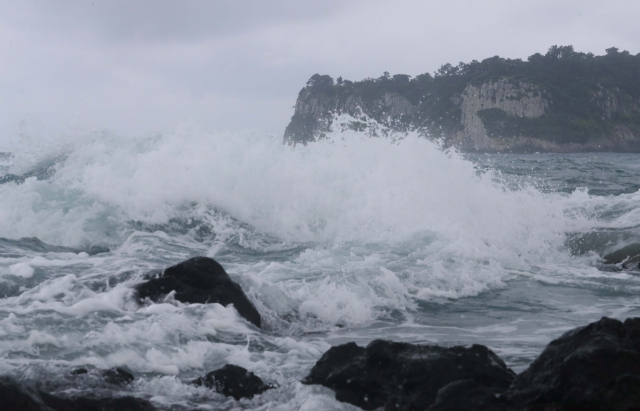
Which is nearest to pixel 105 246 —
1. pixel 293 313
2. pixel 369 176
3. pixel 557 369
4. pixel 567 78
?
pixel 293 313

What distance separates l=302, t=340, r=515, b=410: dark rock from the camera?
3.20m

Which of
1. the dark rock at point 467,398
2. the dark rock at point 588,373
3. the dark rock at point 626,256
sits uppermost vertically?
→ the dark rock at point 588,373

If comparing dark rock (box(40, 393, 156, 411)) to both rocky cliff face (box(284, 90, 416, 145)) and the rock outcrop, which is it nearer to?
the rock outcrop

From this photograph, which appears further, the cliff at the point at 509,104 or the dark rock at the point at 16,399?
the cliff at the point at 509,104

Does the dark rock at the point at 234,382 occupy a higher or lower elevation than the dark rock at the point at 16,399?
lower

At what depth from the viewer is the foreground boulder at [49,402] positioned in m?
2.69

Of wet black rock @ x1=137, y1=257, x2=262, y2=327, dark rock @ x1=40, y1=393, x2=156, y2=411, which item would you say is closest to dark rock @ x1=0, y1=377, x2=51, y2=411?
dark rock @ x1=40, y1=393, x2=156, y2=411

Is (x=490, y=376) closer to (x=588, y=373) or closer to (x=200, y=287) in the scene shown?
(x=588, y=373)

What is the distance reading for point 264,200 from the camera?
40.7ft

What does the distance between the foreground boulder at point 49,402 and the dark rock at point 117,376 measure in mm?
416

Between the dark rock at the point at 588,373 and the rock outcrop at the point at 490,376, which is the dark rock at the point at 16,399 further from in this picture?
the dark rock at the point at 588,373

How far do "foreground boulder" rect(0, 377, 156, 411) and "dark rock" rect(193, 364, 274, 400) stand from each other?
1.49ft

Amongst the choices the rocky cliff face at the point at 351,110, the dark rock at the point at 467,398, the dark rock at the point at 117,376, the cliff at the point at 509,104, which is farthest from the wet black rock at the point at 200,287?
the rocky cliff face at the point at 351,110

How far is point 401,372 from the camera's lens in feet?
11.0
